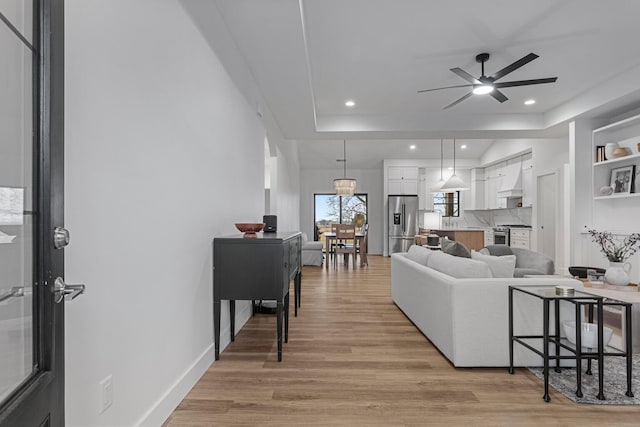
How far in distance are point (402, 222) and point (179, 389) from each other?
8349 millimetres

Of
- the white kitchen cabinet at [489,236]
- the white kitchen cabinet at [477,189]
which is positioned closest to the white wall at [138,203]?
the white kitchen cabinet at [489,236]

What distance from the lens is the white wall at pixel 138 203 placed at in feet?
4.02

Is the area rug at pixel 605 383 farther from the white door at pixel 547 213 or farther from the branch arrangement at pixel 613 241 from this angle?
the white door at pixel 547 213

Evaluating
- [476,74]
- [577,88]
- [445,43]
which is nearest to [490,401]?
[445,43]

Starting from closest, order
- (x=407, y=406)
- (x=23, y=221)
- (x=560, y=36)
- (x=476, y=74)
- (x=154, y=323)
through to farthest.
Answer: (x=23, y=221), (x=154, y=323), (x=407, y=406), (x=560, y=36), (x=476, y=74)

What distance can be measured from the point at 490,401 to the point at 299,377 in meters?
1.18

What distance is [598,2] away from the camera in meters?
2.85

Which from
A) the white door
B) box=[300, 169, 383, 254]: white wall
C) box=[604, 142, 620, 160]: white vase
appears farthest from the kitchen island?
box=[300, 169, 383, 254]: white wall

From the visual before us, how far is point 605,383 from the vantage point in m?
2.24

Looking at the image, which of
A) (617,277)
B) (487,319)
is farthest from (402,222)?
(487,319)

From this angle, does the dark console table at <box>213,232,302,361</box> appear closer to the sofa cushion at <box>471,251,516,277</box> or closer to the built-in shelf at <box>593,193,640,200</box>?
the sofa cushion at <box>471,251,516,277</box>

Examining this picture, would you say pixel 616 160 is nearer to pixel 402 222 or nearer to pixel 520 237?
pixel 520 237

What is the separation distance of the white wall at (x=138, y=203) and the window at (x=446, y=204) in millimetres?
8518

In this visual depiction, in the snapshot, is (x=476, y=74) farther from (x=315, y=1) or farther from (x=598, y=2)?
(x=315, y=1)
